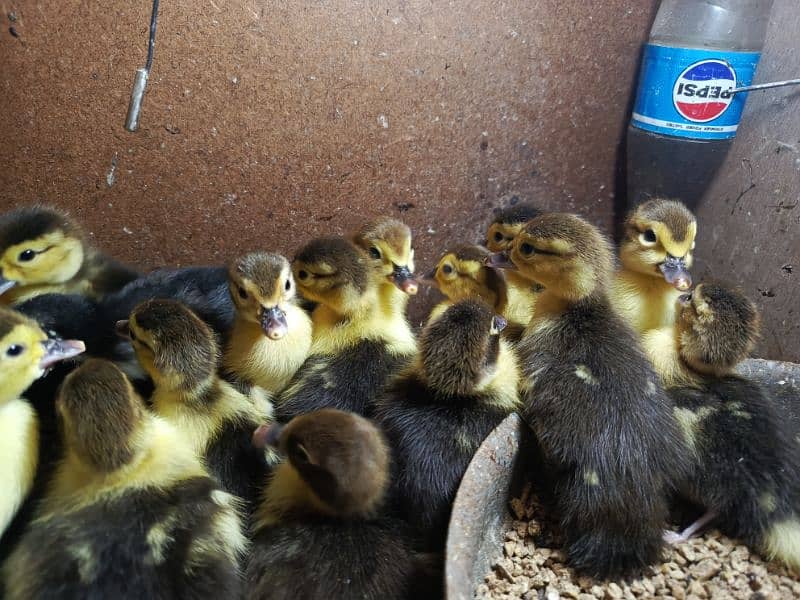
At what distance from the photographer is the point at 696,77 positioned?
83.8 inches

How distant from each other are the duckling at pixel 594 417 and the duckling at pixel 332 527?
1.22 feet

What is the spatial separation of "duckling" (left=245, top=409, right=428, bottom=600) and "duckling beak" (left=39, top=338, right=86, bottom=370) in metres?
0.52

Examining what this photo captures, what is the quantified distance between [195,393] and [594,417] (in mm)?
899

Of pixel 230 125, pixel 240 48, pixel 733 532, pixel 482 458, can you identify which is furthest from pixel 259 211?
pixel 733 532

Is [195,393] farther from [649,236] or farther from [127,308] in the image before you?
→ [649,236]

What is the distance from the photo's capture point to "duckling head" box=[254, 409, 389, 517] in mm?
1321

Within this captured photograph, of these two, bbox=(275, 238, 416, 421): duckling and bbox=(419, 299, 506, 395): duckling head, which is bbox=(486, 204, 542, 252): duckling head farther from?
bbox=(419, 299, 506, 395): duckling head

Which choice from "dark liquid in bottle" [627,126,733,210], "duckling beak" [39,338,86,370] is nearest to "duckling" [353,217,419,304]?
"duckling beak" [39,338,86,370]

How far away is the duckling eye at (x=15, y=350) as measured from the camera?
1.47 metres

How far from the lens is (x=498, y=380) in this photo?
161cm

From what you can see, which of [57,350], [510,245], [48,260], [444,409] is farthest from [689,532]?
[48,260]

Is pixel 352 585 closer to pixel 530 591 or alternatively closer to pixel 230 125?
pixel 530 591

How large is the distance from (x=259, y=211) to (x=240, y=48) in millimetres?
486

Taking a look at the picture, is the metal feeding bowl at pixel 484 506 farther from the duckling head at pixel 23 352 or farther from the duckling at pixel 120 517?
the duckling head at pixel 23 352
